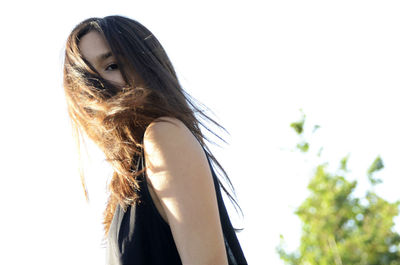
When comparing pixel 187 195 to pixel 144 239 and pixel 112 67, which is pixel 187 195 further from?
pixel 112 67

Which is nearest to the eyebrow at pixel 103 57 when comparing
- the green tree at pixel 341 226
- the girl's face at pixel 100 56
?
the girl's face at pixel 100 56

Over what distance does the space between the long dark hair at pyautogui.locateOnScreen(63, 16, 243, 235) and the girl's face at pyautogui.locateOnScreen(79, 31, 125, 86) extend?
20mm

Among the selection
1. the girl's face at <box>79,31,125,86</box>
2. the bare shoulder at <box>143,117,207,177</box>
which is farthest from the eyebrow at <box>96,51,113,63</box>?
the bare shoulder at <box>143,117,207,177</box>

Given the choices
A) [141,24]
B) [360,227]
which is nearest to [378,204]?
[360,227]

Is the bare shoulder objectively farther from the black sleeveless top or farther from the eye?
the eye

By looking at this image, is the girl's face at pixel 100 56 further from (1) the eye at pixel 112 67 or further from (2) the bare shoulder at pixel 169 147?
(2) the bare shoulder at pixel 169 147

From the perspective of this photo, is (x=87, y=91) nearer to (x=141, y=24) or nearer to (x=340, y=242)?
(x=141, y=24)

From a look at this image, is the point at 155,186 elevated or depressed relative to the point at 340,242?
elevated

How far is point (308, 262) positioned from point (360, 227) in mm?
3046

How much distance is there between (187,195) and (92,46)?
0.80 meters

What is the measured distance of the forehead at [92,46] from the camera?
2.34 meters

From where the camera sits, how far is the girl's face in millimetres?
2250

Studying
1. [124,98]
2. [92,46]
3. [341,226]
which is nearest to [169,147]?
[124,98]

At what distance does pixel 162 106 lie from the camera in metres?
2.10
